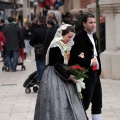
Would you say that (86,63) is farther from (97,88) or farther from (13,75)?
(13,75)

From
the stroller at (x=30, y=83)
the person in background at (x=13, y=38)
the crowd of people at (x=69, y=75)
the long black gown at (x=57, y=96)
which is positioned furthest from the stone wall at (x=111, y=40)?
the long black gown at (x=57, y=96)

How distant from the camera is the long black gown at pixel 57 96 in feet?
24.7

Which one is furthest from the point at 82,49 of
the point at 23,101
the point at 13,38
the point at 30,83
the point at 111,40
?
the point at 13,38

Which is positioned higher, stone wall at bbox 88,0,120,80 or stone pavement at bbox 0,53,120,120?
stone wall at bbox 88,0,120,80

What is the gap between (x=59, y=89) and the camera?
758 cm

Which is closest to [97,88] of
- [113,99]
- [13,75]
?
[113,99]

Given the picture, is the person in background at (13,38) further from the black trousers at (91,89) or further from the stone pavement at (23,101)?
the black trousers at (91,89)

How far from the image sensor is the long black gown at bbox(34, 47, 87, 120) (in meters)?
7.52

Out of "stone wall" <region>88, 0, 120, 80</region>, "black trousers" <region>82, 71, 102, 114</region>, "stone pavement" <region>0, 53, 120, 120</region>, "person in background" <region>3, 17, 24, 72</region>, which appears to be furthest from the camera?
"person in background" <region>3, 17, 24, 72</region>

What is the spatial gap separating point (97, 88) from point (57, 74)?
0.88 meters

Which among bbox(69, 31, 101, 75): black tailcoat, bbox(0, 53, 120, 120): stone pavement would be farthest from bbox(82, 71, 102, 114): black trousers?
bbox(0, 53, 120, 120): stone pavement

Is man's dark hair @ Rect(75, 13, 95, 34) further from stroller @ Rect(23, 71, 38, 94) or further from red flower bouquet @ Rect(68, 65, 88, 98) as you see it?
stroller @ Rect(23, 71, 38, 94)

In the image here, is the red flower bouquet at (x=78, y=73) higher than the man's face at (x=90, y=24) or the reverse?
the reverse

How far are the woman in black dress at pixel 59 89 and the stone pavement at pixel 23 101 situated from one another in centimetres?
245
